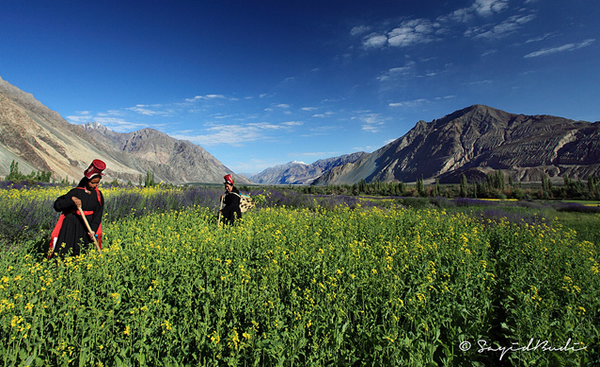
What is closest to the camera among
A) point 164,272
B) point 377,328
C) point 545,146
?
point 377,328

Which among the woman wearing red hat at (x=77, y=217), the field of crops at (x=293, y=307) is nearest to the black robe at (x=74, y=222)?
the woman wearing red hat at (x=77, y=217)

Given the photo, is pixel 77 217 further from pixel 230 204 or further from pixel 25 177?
pixel 25 177

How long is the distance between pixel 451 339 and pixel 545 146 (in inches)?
7347

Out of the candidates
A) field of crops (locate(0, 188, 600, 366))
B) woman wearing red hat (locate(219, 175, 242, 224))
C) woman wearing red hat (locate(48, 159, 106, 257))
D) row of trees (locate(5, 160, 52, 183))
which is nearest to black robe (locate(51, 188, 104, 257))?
woman wearing red hat (locate(48, 159, 106, 257))

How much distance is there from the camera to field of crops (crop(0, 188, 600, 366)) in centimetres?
257

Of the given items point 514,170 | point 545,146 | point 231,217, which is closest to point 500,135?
point 545,146

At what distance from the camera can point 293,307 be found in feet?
10.9

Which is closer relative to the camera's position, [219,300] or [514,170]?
[219,300]

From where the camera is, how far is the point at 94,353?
2.58 metres

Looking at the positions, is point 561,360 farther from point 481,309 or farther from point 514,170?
point 514,170

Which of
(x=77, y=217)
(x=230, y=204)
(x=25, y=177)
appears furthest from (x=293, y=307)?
(x=25, y=177)

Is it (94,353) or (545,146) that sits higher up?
(545,146)

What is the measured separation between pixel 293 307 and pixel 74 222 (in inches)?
181

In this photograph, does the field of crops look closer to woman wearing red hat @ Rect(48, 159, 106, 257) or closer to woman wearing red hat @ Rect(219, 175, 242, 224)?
woman wearing red hat @ Rect(48, 159, 106, 257)
